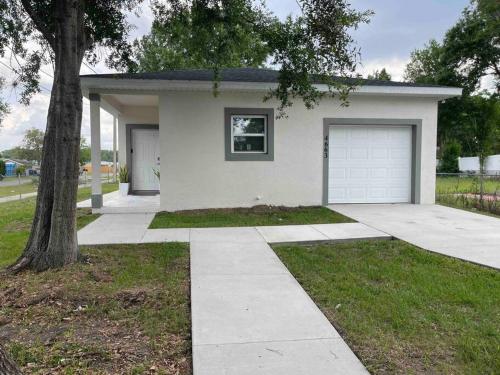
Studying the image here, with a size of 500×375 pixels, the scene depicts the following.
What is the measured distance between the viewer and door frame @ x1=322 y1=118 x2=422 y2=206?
10102 mm

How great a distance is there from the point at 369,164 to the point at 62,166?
8.08 metres

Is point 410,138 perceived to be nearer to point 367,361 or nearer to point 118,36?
point 118,36

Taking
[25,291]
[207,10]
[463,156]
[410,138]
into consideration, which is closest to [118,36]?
[207,10]

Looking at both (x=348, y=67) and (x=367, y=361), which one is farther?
(x=348, y=67)

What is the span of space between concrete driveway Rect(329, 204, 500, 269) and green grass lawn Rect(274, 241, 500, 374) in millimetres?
509

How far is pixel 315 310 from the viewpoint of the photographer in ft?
11.7

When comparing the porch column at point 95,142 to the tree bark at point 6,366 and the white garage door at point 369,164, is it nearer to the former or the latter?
the white garage door at point 369,164

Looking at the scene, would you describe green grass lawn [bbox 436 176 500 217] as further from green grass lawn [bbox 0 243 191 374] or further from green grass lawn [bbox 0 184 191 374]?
green grass lawn [bbox 0 243 191 374]

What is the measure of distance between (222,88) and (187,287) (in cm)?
607

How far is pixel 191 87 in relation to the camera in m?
9.13

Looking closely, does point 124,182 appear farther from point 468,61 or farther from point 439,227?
point 468,61

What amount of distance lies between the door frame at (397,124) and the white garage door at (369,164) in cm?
12

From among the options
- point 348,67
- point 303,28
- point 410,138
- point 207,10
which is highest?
point 207,10

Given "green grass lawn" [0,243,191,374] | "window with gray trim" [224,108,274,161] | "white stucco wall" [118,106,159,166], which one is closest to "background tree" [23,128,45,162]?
"white stucco wall" [118,106,159,166]
